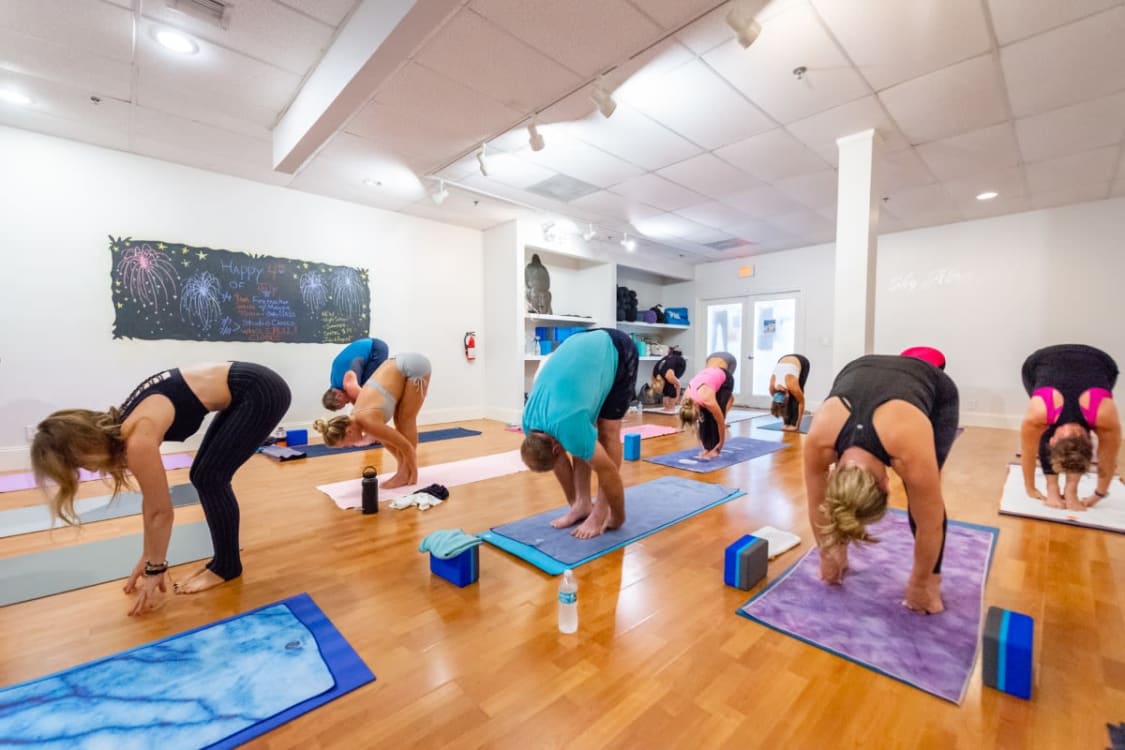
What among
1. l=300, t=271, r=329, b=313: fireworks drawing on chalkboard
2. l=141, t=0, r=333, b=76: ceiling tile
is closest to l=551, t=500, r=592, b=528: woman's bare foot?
l=141, t=0, r=333, b=76: ceiling tile

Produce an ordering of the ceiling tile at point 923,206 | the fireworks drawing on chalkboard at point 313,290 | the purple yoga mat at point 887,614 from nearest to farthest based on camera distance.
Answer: the purple yoga mat at point 887,614 < the ceiling tile at point 923,206 < the fireworks drawing on chalkboard at point 313,290

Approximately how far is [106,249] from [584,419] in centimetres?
480

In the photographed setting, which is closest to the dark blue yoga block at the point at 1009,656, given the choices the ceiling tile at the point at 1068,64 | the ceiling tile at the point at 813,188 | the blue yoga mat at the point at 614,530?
the blue yoga mat at the point at 614,530

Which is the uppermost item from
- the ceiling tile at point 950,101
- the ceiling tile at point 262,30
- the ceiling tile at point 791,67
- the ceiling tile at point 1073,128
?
the ceiling tile at point 262,30

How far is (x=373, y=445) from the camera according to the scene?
15.8ft

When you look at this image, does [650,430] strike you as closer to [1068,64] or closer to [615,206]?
[615,206]

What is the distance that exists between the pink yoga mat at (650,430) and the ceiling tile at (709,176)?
9.00ft

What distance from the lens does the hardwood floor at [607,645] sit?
1188mm

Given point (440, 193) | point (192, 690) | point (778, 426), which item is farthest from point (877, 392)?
point (778, 426)

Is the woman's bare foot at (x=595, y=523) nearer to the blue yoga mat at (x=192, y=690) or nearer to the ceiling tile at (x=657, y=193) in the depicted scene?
the blue yoga mat at (x=192, y=690)

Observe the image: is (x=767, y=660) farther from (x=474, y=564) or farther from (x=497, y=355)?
(x=497, y=355)

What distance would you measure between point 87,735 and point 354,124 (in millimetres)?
3807

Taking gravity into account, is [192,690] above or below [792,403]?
below

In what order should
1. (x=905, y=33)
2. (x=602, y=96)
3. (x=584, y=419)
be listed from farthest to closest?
(x=602, y=96) < (x=905, y=33) < (x=584, y=419)
